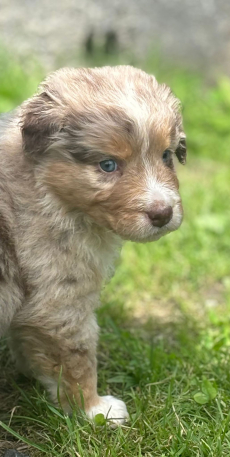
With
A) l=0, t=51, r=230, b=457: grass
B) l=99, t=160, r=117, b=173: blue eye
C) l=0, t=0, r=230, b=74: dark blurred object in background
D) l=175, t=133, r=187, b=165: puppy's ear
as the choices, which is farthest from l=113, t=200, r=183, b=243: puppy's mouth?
l=0, t=0, r=230, b=74: dark blurred object in background

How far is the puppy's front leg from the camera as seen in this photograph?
3271 mm

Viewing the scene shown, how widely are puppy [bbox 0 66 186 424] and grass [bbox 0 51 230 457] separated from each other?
23cm

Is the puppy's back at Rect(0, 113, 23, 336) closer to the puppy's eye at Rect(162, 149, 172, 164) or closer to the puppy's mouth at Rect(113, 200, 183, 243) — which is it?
the puppy's mouth at Rect(113, 200, 183, 243)

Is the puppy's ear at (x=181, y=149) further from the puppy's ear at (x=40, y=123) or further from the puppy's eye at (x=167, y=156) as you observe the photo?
the puppy's ear at (x=40, y=123)

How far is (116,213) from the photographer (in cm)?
302

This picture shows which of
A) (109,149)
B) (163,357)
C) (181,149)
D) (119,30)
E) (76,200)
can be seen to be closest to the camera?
(109,149)

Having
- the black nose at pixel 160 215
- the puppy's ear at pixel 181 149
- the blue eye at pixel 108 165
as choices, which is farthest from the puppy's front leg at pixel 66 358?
the puppy's ear at pixel 181 149

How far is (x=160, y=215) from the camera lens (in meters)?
2.95

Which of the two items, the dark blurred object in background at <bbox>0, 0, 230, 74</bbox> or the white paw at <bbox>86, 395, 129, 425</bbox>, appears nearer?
the white paw at <bbox>86, 395, 129, 425</bbox>

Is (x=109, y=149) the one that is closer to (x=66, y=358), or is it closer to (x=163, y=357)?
(x=66, y=358)

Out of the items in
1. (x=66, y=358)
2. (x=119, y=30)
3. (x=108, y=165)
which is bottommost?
(x=66, y=358)

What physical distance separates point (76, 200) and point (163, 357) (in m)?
1.43

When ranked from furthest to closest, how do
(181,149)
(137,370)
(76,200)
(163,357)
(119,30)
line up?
(119,30) → (163,357) → (137,370) → (181,149) → (76,200)

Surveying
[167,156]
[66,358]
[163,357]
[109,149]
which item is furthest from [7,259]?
[163,357]
